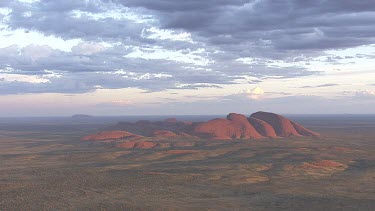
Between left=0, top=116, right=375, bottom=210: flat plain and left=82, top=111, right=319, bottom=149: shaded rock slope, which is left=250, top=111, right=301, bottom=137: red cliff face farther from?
left=0, top=116, right=375, bottom=210: flat plain

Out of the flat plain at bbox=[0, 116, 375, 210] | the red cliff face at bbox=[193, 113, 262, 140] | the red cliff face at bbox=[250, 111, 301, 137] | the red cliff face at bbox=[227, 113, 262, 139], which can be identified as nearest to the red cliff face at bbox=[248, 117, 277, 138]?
the red cliff face at bbox=[227, 113, 262, 139]

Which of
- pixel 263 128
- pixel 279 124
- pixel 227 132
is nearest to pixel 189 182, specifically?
pixel 227 132

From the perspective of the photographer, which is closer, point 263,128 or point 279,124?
point 263,128

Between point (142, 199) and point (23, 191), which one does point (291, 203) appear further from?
point (23, 191)

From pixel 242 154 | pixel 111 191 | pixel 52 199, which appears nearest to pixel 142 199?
pixel 111 191

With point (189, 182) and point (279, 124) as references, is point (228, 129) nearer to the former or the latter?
point (279, 124)

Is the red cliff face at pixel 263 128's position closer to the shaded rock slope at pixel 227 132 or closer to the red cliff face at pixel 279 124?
the shaded rock slope at pixel 227 132
